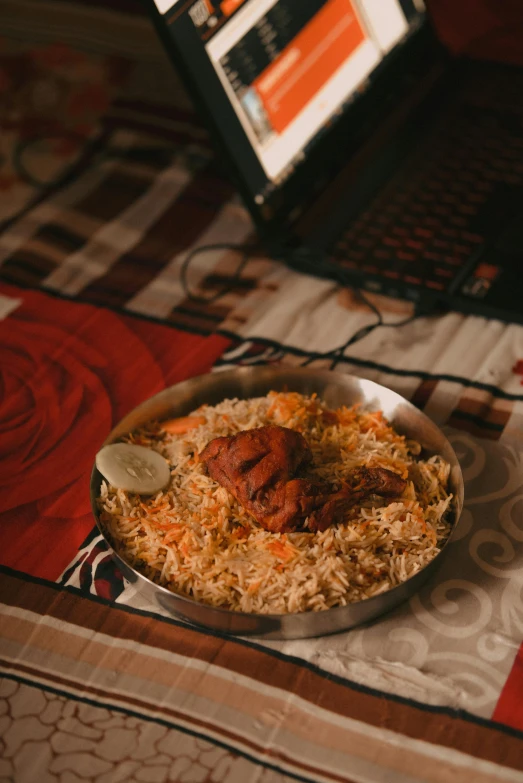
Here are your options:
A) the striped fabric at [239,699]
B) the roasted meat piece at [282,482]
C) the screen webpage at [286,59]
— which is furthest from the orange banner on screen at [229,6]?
the striped fabric at [239,699]

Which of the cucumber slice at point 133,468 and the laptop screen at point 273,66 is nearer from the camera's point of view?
the cucumber slice at point 133,468

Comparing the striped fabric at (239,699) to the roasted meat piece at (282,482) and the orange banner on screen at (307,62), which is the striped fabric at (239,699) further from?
the orange banner on screen at (307,62)

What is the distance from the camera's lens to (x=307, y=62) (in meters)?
1.27

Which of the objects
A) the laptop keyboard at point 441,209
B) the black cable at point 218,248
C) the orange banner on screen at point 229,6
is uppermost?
the orange banner on screen at point 229,6

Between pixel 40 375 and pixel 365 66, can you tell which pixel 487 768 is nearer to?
pixel 40 375

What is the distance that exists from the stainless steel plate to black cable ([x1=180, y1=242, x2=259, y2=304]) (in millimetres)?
310

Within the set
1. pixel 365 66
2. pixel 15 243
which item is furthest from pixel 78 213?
pixel 365 66

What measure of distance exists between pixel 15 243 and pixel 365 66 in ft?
2.36

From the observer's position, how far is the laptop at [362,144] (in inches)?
46.3

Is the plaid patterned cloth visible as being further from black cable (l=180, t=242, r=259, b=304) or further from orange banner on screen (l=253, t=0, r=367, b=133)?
orange banner on screen (l=253, t=0, r=367, b=133)

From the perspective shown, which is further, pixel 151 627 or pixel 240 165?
pixel 240 165

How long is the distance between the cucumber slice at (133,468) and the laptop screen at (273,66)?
49 cm

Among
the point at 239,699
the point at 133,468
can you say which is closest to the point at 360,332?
the point at 133,468

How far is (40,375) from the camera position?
1.21 meters
